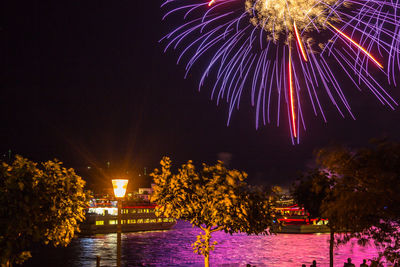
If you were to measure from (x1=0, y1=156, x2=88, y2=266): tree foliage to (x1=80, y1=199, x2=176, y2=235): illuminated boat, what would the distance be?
55.9 metres

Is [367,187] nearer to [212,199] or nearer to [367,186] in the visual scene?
[367,186]

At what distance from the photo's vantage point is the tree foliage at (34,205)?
11.3 metres

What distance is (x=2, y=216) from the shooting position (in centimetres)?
1145

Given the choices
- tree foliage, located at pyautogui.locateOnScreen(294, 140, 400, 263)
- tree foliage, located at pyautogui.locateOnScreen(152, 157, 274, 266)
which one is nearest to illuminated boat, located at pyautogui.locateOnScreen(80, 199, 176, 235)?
tree foliage, located at pyautogui.locateOnScreen(152, 157, 274, 266)

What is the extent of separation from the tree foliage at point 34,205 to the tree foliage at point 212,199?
3241mm

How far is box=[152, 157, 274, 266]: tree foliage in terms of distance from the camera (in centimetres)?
1620

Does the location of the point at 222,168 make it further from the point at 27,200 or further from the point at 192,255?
the point at 192,255

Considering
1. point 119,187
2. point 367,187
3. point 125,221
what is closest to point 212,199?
point 119,187

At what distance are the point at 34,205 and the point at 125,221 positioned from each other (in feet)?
221

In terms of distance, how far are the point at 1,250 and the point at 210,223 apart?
8140 millimetres

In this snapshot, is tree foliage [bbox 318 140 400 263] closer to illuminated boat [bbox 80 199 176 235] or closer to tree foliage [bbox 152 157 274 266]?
tree foliage [bbox 152 157 274 266]

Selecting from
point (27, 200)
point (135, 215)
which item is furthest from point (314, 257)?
point (135, 215)

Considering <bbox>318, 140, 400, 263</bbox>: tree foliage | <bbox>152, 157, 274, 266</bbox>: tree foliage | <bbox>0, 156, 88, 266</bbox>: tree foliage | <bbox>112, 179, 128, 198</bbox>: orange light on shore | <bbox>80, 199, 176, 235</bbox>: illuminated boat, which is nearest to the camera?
<bbox>318, 140, 400, 263</bbox>: tree foliage

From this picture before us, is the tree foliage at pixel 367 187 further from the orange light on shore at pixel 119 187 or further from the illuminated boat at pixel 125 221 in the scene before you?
the illuminated boat at pixel 125 221
